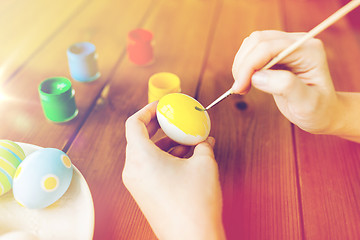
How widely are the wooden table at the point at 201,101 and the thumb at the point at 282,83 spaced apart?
0.75 feet

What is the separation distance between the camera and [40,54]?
1083 mm

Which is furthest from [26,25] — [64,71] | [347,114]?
[347,114]

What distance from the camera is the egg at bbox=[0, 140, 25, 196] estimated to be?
0.62 m

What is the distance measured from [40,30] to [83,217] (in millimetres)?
901

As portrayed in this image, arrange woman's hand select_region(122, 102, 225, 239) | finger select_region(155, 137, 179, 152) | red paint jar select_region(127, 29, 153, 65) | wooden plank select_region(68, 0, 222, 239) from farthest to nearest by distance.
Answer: red paint jar select_region(127, 29, 153, 65) → finger select_region(155, 137, 179, 152) → wooden plank select_region(68, 0, 222, 239) → woman's hand select_region(122, 102, 225, 239)

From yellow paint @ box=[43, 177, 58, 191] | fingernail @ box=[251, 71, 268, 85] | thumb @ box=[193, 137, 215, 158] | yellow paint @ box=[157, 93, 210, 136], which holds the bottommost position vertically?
yellow paint @ box=[43, 177, 58, 191]

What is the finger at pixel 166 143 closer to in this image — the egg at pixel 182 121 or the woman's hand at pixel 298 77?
the egg at pixel 182 121

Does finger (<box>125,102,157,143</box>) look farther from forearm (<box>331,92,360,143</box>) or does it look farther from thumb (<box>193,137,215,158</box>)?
forearm (<box>331,92,360,143</box>)

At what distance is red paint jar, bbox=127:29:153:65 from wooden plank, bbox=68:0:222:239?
0.09 ft

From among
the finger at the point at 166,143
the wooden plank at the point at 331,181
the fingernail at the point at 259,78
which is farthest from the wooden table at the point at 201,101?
the fingernail at the point at 259,78

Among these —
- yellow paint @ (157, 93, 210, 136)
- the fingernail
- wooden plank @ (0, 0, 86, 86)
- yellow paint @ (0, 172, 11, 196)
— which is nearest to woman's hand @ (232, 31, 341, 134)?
the fingernail

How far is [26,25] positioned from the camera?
3.99ft

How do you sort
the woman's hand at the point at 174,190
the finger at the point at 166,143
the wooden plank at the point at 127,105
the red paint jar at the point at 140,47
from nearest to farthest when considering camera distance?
the woman's hand at the point at 174,190 → the wooden plank at the point at 127,105 → the finger at the point at 166,143 → the red paint jar at the point at 140,47

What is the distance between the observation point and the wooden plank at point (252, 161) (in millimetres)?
667
